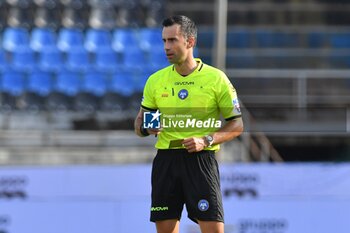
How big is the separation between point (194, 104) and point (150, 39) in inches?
343

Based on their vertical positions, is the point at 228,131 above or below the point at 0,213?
above

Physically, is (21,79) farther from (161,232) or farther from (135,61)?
(161,232)

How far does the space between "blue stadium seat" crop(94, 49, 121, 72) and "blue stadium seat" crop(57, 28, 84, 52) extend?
369 millimetres

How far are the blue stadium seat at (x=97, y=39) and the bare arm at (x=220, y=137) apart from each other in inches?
345

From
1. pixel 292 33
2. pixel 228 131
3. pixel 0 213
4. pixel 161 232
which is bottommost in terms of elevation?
pixel 0 213

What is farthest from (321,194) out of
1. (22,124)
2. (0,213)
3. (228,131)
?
(22,124)

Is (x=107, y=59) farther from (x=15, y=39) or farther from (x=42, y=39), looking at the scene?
(x=15, y=39)

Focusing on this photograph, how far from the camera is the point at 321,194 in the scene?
26.0 ft

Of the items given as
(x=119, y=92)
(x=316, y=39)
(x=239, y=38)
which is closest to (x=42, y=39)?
(x=119, y=92)

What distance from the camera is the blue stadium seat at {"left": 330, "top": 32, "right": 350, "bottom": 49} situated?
13.0 m

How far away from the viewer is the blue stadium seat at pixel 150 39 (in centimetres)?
1280

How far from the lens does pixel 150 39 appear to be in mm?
12992

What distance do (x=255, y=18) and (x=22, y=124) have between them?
461 centimetres

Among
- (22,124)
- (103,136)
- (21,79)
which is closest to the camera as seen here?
(103,136)
